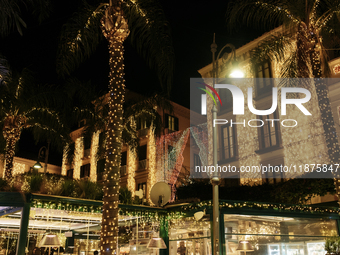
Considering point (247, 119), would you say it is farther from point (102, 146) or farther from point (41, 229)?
point (41, 229)

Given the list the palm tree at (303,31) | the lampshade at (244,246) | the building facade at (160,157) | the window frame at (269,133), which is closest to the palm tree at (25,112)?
the building facade at (160,157)

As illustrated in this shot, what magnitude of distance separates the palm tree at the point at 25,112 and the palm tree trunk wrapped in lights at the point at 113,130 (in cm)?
675

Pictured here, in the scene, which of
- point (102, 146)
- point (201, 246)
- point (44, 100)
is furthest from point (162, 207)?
point (44, 100)

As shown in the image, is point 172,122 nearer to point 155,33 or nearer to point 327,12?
point 155,33

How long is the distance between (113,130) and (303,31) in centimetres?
761

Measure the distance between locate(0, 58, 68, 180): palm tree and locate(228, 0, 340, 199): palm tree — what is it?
32.6 feet

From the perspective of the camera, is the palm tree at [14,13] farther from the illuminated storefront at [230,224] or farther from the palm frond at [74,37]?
the illuminated storefront at [230,224]

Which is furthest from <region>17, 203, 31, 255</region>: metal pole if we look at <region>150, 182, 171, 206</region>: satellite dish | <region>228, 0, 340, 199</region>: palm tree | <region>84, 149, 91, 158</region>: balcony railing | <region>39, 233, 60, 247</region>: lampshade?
<region>84, 149, 91, 158</region>: balcony railing

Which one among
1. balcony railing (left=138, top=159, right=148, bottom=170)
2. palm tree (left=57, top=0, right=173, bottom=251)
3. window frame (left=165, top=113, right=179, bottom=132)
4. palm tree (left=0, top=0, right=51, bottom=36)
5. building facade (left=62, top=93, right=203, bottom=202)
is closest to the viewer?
palm tree (left=0, top=0, right=51, bottom=36)

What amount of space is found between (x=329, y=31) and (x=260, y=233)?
325 inches

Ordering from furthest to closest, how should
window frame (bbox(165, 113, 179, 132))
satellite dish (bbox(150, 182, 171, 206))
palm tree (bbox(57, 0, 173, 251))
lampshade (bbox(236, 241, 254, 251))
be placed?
window frame (bbox(165, 113, 179, 132)) < satellite dish (bbox(150, 182, 171, 206)) < lampshade (bbox(236, 241, 254, 251)) < palm tree (bbox(57, 0, 173, 251))

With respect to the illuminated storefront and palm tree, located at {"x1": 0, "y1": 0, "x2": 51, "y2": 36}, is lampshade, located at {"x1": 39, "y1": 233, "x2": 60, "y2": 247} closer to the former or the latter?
the illuminated storefront

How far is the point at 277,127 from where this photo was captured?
2081 cm

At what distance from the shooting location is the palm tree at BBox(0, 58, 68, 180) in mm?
16234
